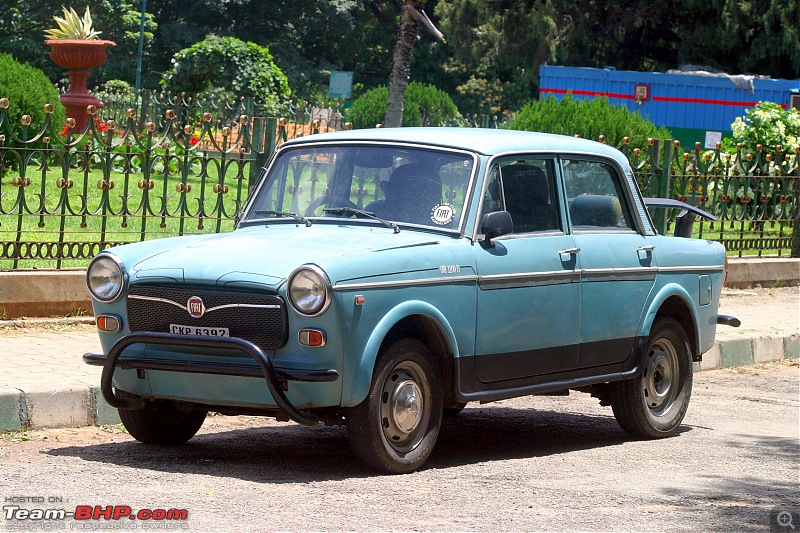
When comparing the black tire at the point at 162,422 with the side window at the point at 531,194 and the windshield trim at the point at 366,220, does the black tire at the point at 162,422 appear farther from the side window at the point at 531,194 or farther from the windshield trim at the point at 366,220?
A: the side window at the point at 531,194

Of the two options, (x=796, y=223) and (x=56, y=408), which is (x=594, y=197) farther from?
(x=796, y=223)

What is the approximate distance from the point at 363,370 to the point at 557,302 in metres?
1.54

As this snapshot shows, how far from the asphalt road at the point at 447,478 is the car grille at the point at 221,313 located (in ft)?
2.18

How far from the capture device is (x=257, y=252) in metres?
5.96

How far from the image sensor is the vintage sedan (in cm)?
573

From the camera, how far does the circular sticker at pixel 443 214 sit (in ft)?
21.4

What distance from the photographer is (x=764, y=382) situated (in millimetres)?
10547

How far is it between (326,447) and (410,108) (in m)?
22.2

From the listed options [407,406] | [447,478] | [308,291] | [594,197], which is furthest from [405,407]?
[594,197]

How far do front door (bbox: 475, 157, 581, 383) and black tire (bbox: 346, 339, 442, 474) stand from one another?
0.37 m

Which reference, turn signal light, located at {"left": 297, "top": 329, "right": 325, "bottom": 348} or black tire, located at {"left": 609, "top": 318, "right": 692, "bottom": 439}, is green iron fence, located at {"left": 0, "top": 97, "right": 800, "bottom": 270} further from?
turn signal light, located at {"left": 297, "top": 329, "right": 325, "bottom": 348}

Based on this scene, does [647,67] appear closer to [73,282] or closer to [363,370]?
[73,282]

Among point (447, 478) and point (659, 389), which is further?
point (659, 389)

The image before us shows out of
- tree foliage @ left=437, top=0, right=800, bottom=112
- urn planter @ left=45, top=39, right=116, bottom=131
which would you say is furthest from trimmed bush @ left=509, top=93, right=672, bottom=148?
tree foliage @ left=437, top=0, right=800, bottom=112
